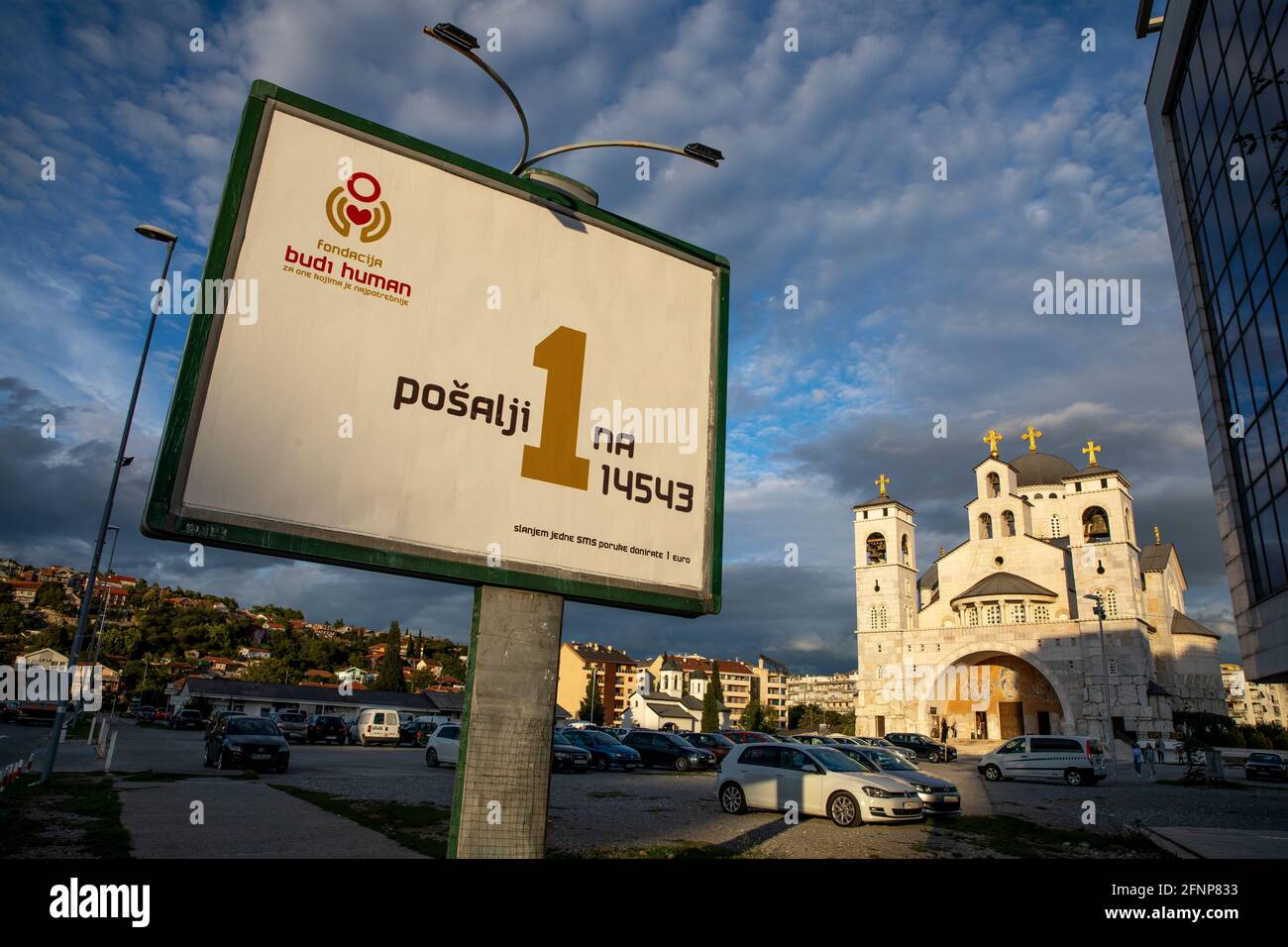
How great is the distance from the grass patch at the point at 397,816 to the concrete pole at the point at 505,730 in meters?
4.45

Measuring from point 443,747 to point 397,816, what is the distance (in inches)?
Result: 535

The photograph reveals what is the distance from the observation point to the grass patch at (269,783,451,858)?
10070 mm

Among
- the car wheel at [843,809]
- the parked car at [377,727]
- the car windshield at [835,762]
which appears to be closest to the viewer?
the car wheel at [843,809]

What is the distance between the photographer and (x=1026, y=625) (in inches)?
2309

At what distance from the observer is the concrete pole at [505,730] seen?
539cm

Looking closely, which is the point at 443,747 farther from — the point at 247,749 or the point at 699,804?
the point at 699,804

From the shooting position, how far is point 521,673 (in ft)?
18.9

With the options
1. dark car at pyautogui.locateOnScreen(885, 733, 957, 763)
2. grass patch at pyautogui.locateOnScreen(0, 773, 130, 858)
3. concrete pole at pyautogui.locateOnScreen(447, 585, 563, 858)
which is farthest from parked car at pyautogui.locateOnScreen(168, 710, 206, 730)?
concrete pole at pyautogui.locateOnScreen(447, 585, 563, 858)

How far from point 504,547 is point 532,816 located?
6.65 ft

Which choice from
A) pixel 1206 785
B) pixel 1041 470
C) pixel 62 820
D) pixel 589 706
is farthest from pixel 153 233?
pixel 589 706

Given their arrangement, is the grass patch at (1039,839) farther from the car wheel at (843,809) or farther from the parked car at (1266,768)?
the parked car at (1266,768)

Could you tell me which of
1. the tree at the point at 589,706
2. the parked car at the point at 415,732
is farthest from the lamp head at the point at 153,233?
the tree at the point at 589,706

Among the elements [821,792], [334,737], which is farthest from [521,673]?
[334,737]
